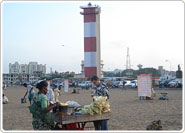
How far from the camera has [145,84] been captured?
17.2 m

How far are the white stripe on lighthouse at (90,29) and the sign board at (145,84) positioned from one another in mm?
29406

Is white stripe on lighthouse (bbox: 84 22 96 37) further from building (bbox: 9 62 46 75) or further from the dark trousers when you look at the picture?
building (bbox: 9 62 46 75)

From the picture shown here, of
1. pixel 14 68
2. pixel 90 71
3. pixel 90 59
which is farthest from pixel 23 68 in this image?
pixel 90 59

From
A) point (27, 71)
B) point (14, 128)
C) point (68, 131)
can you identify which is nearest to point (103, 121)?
point (68, 131)

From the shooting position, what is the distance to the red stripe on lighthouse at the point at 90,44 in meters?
46.5

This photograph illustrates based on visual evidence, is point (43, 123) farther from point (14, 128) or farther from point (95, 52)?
point (95, 52)

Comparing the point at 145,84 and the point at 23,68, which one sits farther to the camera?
the point at 23,68

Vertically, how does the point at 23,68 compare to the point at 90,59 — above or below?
below

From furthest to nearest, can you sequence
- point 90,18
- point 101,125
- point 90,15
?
point 90,15, point 90,18, point 101,125

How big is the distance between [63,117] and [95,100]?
0.82 metres

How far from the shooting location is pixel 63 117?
16.9 feet

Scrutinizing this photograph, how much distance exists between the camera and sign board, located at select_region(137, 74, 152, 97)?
16.9 meters

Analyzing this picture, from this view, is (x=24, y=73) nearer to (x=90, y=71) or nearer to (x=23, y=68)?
(x=23, y=68)

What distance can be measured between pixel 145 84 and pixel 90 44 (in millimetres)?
30146
